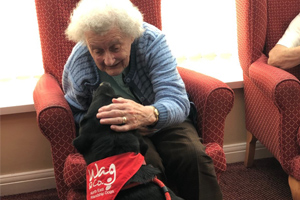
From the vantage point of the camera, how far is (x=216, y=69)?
2441 millimetres

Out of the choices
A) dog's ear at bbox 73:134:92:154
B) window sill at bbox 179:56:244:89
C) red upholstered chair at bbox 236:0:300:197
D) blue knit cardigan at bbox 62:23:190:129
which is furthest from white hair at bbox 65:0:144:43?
window sill at bbox 179:56:244:89

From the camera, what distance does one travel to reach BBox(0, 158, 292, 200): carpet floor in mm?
2023

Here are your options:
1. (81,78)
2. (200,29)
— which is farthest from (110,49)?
(200,29)

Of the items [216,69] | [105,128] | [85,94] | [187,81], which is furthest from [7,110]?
[216,69]

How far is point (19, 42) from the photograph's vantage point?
221 cm

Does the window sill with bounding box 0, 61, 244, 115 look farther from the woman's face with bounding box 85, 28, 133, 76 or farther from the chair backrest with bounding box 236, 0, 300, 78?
the woman's face with bounding box 85, 28, 133, 76

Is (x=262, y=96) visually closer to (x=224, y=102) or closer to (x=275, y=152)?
(x=275, y=152)

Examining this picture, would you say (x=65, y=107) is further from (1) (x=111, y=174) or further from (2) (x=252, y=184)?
(2) (x=252, y=184)

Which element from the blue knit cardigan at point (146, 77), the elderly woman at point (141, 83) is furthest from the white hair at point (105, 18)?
the blue knit cardigan at point (146, 77)

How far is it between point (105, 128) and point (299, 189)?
1.11 meters

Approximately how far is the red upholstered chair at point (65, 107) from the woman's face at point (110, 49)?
241 mm

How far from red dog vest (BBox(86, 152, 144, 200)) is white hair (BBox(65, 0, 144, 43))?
509 mm

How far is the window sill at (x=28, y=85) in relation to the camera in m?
2.07

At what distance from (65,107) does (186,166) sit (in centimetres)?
53
